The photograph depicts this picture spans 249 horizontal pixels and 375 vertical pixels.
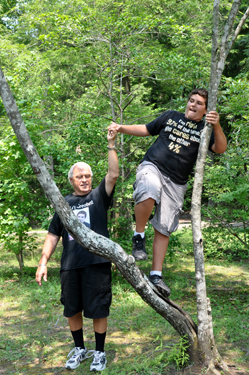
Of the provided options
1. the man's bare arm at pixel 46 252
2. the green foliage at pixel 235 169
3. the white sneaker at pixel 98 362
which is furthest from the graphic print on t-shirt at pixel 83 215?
the green foliage at pixel 235 169

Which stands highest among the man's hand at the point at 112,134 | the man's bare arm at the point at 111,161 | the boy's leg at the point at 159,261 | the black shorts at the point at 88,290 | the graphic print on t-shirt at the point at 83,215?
the man's hand at the point at 112,134

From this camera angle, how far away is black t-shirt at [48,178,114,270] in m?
3.22

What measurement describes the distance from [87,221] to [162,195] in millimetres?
757

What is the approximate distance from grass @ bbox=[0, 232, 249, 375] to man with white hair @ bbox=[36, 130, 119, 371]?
0.46m

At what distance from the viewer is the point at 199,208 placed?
2930 millimetres

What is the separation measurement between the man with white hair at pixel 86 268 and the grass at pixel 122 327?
0.46 metres

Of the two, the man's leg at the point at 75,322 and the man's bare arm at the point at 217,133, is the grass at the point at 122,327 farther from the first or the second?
the man's bare arm at the point at 217,133

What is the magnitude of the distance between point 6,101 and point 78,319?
2164mm

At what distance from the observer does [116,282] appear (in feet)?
22.3

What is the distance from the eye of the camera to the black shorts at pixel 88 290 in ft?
10.5

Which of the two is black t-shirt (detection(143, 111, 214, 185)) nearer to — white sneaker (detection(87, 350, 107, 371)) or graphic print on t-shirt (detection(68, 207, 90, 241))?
graphic print on t-shirt (detection(68, 207, 90, 241))

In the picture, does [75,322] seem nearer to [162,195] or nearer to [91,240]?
[91,240]

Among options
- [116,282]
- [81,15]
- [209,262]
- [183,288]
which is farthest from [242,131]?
[209,262]

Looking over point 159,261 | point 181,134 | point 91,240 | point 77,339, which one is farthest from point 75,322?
point 181,134
